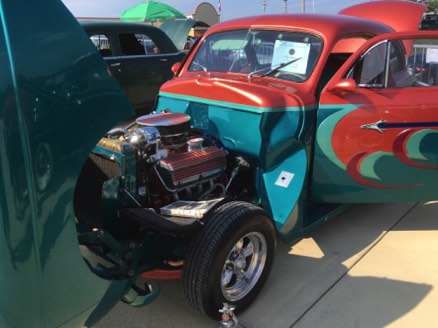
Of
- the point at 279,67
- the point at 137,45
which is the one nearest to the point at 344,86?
the point at 279,67

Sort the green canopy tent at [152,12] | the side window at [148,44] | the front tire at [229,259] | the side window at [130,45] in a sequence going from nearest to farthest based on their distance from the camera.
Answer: the front tire at [229,259] < the side window at [130,45] < the side window at [148,44] < the green canopy tent at [152,12]

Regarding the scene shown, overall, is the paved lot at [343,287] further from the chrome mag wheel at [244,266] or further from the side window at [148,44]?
the side window at [148,44]

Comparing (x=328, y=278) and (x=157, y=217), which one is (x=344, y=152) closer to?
(x=328, y=278)

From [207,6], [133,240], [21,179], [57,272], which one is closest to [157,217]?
[133,240]

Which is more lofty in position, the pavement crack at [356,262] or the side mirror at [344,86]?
the side mirror at [344,86]

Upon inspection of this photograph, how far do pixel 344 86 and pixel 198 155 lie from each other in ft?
3.83

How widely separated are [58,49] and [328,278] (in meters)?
2.42

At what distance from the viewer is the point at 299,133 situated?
119 inches

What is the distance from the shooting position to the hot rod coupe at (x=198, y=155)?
5.32ft

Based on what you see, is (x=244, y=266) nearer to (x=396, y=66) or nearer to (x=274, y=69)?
(x=274, y=69)

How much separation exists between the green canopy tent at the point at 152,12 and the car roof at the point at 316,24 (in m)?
13.6

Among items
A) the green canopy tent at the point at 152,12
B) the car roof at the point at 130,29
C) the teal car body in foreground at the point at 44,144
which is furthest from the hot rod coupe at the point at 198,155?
the green canopy tent at the point at 152,12

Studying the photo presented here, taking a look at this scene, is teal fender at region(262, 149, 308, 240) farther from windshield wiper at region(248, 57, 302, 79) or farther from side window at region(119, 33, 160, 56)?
side window at region(119, 33, 160, 56)

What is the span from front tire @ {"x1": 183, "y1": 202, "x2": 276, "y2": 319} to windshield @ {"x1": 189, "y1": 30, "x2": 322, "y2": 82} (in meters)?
1.33
